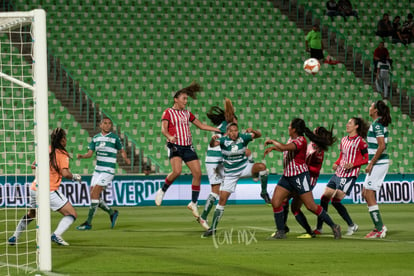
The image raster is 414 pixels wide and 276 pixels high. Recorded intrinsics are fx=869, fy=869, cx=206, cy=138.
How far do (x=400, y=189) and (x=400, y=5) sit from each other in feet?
36.5

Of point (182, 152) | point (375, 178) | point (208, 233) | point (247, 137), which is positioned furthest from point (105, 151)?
point (375, 178)

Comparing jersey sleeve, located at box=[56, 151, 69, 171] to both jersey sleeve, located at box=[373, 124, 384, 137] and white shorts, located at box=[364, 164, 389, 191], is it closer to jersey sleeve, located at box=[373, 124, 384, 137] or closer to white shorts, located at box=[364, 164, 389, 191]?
white shorts, located at box=[364, 164, 389, 191]

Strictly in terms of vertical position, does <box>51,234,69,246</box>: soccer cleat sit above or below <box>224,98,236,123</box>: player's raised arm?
below

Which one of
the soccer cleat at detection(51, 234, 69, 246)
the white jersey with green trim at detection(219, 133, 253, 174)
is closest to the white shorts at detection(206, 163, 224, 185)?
the white jersey with green trim at detection(219, 133, 253, 174)

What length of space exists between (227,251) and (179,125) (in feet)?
13.5

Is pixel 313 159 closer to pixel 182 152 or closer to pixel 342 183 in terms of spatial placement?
pixel 342 183

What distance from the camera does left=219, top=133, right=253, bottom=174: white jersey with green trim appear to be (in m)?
13.1

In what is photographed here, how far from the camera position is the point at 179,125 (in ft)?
48.4

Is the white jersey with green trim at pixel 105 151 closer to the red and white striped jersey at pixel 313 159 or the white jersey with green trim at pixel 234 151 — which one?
the white jersey with green trim at pixel 234 151

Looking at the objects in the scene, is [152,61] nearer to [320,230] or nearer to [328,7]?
[328,7]

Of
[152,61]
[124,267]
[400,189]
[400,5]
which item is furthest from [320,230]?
[400,5]

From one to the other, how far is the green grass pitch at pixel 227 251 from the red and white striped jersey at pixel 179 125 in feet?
5.16

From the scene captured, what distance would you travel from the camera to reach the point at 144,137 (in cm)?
2717

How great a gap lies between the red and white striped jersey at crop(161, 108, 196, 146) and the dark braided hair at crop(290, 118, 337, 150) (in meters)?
2.31
